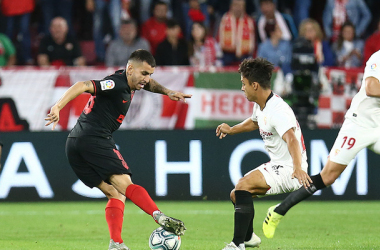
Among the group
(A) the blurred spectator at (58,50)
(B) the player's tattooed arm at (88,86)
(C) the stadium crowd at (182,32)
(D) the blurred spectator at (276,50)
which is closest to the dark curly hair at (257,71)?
(B) the player's tattooed arm at (88,86)

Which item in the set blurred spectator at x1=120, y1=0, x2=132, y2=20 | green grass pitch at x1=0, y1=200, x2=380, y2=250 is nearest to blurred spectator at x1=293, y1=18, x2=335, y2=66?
green grass pitch at x1=0, y1=200, x2=380, y2=250

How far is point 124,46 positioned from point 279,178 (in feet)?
22.4

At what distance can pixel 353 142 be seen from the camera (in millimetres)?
6441

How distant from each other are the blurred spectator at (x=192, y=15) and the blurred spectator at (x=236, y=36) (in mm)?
844

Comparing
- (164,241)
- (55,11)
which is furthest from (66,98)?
(55,11)

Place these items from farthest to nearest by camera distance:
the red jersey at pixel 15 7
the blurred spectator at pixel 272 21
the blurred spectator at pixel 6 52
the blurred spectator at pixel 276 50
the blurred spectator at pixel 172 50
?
the red jersey at pixel 15 7 → the blurred spectator at pixel 272 21 → the blurred spectator at pixel 172 50 → the blurred spectator at pixel 6 52 → the blurred spectator at pixel 276 50

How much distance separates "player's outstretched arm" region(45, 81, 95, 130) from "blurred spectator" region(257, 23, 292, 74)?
641 cm

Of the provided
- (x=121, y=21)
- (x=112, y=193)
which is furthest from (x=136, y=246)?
(x=121, y=21)

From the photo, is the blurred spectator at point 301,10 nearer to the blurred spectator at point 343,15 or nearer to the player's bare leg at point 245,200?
the blurred spectator at point 343,15

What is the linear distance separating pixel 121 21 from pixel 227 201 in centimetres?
427

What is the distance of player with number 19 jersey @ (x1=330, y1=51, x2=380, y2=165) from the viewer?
643cm

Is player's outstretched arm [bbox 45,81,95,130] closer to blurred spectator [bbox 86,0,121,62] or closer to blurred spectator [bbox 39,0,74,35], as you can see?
blurred spectator [bbox 86,0,121,62]

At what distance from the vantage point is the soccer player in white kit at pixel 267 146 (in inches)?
228

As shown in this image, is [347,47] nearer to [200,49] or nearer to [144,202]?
[200,49]
